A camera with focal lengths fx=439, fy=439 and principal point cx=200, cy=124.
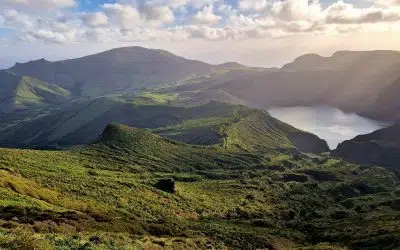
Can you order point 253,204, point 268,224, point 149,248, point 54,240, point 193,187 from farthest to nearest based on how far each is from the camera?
point 193,187 < point 253,204 < point 268,224 < point 149,248 < point 54,240

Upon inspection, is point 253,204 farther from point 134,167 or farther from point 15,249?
point 15,249

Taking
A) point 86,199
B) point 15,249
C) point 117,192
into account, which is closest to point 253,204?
point 117,192

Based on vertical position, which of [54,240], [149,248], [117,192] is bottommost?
[117,192]

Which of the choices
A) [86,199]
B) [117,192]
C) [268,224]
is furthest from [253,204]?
[86,199]

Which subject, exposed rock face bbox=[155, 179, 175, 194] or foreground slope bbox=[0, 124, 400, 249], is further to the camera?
exposed rock face bbox=[155, 179, 175, 194]

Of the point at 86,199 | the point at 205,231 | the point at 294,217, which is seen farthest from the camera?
the point at 294,217

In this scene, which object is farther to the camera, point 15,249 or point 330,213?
point 330,213

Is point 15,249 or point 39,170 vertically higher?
point 15,249

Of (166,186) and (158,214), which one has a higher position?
(158,214)

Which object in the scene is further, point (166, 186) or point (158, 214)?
point (166, 186)

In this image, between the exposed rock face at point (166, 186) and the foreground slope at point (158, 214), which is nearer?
the foreground slope at point (158, 214)
